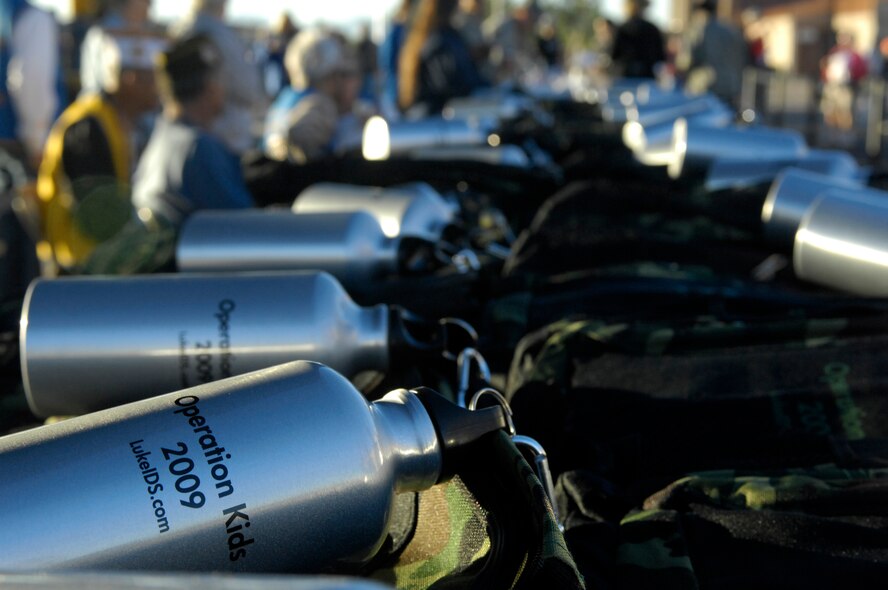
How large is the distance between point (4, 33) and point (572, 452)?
12.9 feet

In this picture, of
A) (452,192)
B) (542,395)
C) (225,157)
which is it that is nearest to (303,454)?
(542,395)

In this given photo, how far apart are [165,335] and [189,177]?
1598 mm

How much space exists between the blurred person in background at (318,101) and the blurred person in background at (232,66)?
5.0 inches

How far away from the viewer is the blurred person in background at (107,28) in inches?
133

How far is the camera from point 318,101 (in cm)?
289

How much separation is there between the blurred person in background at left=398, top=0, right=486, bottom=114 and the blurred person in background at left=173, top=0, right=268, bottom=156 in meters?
0.71

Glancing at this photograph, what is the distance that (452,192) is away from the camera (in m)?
1.71

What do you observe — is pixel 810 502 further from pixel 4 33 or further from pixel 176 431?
pixel 4 33

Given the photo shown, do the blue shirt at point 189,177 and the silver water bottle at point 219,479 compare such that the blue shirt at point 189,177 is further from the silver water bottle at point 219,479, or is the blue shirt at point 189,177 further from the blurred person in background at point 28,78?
the blurred person in background at point 28,78

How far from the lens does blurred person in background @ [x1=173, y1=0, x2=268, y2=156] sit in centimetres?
355

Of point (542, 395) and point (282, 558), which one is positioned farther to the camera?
point (542, 395)

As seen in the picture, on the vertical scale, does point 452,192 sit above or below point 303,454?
below

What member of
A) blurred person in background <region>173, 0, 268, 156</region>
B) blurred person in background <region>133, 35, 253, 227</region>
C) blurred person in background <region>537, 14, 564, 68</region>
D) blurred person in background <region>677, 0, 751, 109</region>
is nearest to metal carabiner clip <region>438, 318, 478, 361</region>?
blurred person in background <region>133, 35, 253, 227</region>

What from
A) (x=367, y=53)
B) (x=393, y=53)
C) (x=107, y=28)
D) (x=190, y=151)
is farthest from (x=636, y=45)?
(x=190, y=151)
